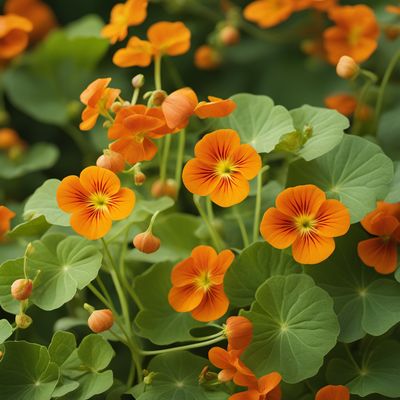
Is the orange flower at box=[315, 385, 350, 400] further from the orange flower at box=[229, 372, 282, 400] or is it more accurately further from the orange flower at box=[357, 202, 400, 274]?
the orange flower at box=[357, 202, 400, 274]

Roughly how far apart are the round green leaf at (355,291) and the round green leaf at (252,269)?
0.03m

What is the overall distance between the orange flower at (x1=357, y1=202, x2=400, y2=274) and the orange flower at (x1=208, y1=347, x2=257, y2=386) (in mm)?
198

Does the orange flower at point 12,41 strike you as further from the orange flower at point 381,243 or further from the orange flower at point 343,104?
the orange flower at point 381,243

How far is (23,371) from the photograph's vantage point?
32.9 inches

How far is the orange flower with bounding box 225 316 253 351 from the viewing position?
2.51 feet

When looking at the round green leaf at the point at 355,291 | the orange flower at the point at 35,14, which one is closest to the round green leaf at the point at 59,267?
the round green leaf at the point at 355,291

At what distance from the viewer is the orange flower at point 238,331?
766 millimetres

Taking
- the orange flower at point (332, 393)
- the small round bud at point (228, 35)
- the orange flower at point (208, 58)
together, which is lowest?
the orange flower at point (208, 58)

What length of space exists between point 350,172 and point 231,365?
10.8 inches

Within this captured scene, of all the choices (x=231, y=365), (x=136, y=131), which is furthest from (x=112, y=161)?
(x=231, y=365)

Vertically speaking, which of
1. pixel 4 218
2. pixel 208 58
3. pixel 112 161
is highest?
pixel 112 161

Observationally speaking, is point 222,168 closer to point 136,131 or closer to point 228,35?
point 136,131

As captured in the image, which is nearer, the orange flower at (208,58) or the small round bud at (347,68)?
the small round bud at (347,68)

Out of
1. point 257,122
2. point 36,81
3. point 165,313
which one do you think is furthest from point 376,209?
point 36,81
